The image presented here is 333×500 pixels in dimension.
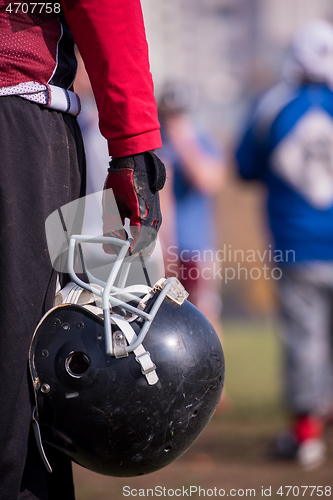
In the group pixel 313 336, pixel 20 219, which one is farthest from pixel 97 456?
pixel 313 336

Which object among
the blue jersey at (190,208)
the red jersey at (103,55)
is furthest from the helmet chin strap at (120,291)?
the blue jersey at (190,208)

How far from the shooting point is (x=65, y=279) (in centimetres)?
160

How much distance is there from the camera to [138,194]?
1.50 meters

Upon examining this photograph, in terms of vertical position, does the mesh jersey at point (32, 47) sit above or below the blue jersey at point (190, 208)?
above

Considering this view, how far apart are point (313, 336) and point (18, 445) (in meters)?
2.49

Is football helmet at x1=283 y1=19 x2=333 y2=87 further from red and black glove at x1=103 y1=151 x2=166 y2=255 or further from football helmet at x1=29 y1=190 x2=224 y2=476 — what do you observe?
football helmet at x1=29 y1=190 x2=224 y2=476

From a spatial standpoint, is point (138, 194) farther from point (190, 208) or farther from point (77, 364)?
point (190, 208)

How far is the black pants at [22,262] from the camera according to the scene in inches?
55.3

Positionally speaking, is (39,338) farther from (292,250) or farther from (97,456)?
(292,250)

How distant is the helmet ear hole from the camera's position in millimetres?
1416

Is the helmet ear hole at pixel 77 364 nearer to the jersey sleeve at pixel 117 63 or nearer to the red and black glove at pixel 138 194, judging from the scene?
the red and black glove at pixel 138 194

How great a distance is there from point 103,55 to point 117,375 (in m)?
0.76

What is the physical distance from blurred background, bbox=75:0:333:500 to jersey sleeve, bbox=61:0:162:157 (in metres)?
1.98

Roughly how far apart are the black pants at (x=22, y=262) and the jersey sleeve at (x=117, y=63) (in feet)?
0.53
